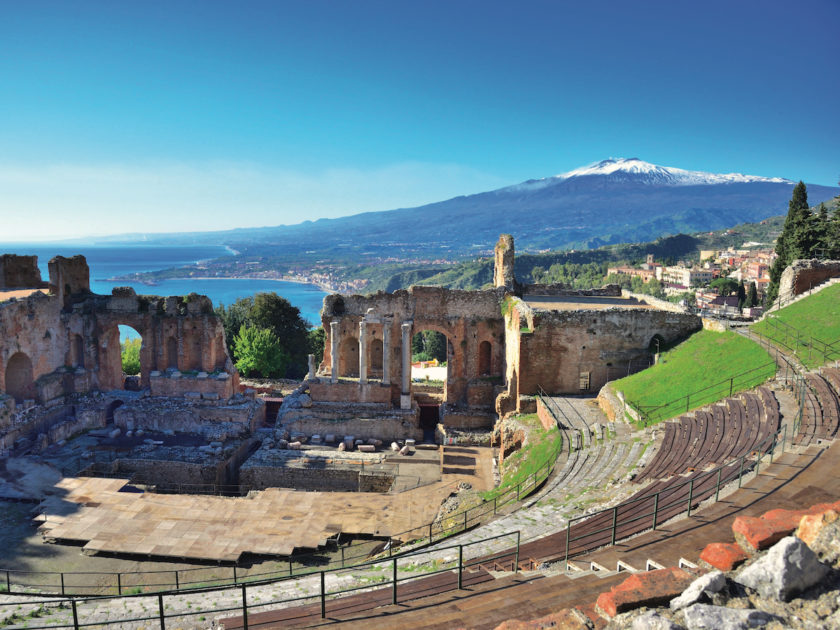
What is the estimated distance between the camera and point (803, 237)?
34562mm

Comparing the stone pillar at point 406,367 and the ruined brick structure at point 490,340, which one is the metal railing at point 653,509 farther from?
the stone pillar at point 406,367

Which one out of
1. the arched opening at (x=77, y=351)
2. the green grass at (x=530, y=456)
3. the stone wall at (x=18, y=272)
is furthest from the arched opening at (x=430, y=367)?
the stone wall at (x=18, y=272)

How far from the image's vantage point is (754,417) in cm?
1583

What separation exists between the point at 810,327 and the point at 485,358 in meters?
15.9

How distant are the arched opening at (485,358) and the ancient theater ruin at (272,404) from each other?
7cm

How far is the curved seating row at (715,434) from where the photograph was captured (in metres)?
13.9

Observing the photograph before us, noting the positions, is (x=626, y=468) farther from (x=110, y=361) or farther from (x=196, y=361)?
(x=110, y=361)

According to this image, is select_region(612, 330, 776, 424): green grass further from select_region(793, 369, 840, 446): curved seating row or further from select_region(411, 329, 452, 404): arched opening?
select_region(411, 329, 452, 404): arched opening

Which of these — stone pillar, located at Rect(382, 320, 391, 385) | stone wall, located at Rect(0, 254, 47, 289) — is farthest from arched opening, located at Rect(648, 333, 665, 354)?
stone wall, located at Rect(0, 254, 47, 289)

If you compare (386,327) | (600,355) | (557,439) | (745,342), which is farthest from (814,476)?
(386,327)

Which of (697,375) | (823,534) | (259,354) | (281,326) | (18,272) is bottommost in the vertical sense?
(259,354)

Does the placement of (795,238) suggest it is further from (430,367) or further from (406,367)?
(430,367)

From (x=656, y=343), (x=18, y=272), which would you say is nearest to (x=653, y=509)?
(x=656, y=343)

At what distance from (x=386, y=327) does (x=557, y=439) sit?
483 inches
